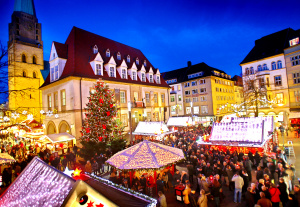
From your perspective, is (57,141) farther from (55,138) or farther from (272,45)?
(272,45)

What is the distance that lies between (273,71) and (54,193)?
42127 millimetres

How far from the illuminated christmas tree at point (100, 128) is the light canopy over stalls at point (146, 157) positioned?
8.76m

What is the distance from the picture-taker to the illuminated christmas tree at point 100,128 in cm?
1745

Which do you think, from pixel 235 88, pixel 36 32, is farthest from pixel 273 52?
pixel 36 32

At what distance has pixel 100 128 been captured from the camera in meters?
17.8

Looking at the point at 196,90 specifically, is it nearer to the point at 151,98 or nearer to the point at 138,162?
the point at 151,98

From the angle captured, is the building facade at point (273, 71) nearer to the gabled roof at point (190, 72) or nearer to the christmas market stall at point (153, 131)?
the gabled roof at point (190, 72)

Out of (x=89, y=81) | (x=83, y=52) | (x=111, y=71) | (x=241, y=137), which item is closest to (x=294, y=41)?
(x=241, y=137)

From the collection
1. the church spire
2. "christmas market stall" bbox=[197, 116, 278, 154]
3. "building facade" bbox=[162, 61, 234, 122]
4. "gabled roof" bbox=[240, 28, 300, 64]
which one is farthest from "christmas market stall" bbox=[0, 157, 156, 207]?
the church spire

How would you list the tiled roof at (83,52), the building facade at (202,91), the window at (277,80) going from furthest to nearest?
1. the building facade at (202,91)
2. the window at (277,80)
3. the tiled roof at (83,52)

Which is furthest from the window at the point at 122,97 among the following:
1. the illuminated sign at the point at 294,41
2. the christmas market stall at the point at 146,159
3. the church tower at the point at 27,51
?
the illuminated sign at the point at 294,41

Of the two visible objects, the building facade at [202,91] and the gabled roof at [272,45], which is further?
the building facade at [202,91]

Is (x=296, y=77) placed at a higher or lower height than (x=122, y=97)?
higher

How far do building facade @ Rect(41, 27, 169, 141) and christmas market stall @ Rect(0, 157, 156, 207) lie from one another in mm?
21007
